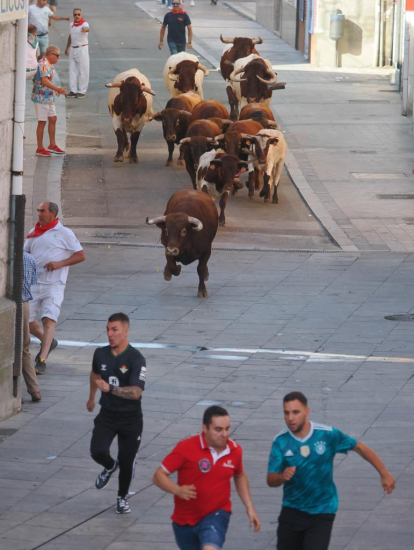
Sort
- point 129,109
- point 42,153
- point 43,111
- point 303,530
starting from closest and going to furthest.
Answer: point 303,530 → point 43,111 → point 129,109 → point 42,153

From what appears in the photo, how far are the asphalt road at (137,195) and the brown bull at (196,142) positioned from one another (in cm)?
86

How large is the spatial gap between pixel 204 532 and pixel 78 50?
25.5 meters

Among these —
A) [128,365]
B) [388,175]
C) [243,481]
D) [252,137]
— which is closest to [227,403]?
[128,365]

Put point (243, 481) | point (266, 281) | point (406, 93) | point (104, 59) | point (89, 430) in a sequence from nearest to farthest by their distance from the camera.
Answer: point (243, 481) → point (89, 430) → point (266, 281) → point (406, 93) → point (104, 59)

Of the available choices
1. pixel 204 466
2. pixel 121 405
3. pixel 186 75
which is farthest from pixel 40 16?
pixel 204 466

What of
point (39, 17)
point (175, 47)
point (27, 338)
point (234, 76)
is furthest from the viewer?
point (175, 47)

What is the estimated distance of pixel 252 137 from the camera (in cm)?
2189

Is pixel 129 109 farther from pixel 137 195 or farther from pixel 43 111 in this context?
pixel 137 195

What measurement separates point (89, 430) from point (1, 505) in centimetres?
182

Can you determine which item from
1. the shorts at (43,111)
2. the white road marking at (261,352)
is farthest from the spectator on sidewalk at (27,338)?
the shorts at (43,111)

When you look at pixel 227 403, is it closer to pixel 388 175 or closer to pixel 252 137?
pixel 252 137

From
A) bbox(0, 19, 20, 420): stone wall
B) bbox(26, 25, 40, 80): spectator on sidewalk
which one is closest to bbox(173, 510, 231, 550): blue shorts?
bbox(0, 19, 20, 420): stone wall

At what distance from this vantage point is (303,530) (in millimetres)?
7680

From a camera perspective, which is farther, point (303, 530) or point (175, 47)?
point (175, 47)
